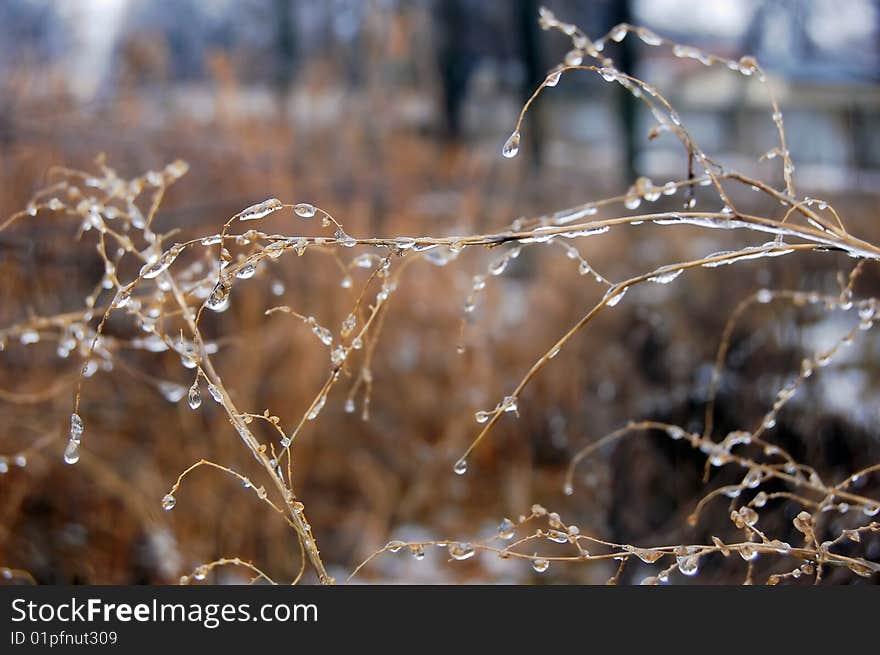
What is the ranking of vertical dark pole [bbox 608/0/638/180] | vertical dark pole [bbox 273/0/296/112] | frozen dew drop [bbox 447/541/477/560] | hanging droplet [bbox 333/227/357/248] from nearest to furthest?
hanging droplet [bbox 333/227/357/248], frozen dew drop [bbox 447/541/477/560], vertical dark pole [bbox 608/0/638/180], vertical dark pole [bbox 273/0/296/112]

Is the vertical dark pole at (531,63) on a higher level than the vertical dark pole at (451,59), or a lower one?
lower

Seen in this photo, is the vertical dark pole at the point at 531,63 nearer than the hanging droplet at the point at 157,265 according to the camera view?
No

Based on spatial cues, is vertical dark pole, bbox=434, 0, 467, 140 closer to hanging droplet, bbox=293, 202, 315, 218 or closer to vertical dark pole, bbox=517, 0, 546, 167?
vertical dark pole, bbox=517, 0, 546, 167

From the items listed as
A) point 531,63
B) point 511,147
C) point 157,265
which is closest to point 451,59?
point 531,63

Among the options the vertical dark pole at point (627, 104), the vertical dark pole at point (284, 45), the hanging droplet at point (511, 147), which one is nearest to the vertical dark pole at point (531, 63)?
the vertical dark pole at point (627, 104)

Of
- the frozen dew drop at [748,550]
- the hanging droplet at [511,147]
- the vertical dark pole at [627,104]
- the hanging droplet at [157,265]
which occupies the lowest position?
the frozen dew drop at [748,550]

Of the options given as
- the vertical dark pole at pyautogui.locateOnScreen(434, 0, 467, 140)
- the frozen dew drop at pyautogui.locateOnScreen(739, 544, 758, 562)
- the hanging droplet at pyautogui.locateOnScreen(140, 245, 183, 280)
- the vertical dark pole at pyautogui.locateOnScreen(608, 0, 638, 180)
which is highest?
the vertical dark pole at pyautogui.locateOnScreen(434, 0, 467, 140)

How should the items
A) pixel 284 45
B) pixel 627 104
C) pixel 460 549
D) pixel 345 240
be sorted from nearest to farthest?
pixel 345 240 → pixel 460 549 → pixel 627 104 → pixel 284 45

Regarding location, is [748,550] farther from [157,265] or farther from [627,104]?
[627,104]

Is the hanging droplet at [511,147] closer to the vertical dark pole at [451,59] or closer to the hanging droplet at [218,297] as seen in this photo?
the hanging droplet at [218,297]

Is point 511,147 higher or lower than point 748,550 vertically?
higher

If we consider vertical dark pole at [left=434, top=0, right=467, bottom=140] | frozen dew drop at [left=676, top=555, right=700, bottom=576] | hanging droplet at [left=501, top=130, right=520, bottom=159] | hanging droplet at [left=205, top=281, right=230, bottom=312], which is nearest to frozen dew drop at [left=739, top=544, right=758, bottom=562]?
frozen dew drop at [left=676, top=555, right=700, bottom=576]

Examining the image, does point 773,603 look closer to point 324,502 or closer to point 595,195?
point 324,502

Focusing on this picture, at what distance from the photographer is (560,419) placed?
336 cm
